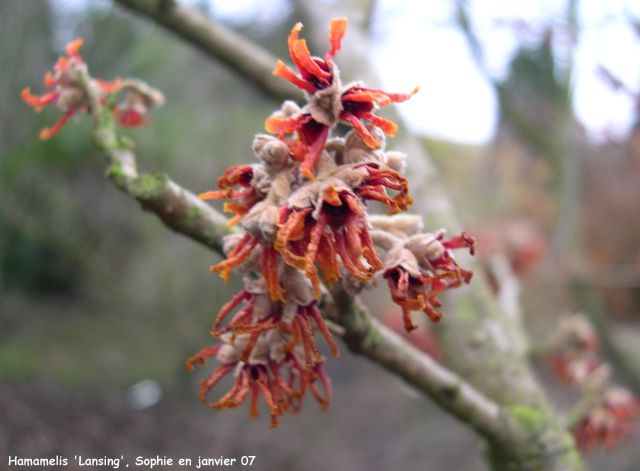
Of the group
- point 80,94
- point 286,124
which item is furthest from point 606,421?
point 80,94

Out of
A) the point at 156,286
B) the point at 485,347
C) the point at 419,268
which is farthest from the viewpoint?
the point at 156,286

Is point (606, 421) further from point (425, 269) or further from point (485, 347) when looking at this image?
point (425, 269)

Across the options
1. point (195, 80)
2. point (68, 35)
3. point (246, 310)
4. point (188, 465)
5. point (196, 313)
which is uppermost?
point (195, 80)

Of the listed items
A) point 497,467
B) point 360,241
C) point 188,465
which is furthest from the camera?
point 188,465

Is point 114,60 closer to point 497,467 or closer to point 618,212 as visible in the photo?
point 497,467

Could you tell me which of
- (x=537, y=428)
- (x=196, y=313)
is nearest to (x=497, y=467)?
(x=537, y=428)

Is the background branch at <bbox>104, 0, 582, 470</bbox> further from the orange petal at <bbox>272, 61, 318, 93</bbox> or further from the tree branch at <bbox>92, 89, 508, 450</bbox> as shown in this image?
the orange petal at <bbox>272, 61, 318, 93</bbox>
